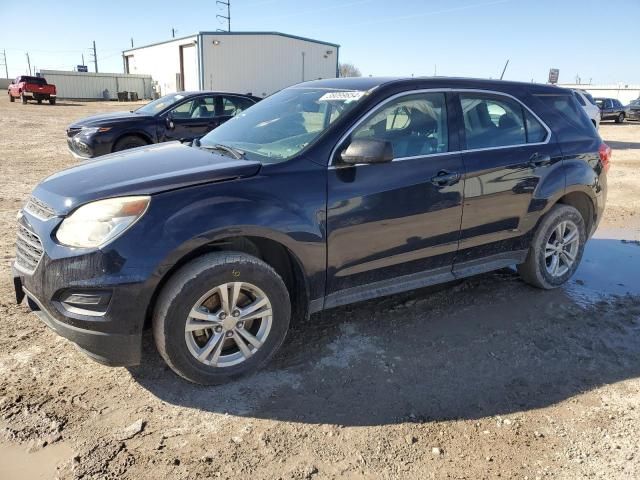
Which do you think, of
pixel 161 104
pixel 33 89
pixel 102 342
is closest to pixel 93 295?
pixel 102 342

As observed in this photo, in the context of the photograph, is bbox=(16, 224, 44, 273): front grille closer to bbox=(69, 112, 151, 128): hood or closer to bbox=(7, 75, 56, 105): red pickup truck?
bbox=(69, 112, 151, 128): hood

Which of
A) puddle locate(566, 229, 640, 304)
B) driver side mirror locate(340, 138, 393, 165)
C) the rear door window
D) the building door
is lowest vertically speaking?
puddle locate(566, 229, 640, 304)

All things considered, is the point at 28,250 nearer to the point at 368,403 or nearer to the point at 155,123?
the point at 368,403

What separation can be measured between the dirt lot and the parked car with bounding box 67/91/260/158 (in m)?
5.95

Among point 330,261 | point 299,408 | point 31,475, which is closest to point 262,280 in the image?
point 330,261

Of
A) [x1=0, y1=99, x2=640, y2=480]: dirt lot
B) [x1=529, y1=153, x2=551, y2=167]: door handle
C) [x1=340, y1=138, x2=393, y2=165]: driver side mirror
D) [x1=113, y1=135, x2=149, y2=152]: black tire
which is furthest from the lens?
[x1=113, y1=135, x2=149, y2=152]: black tire

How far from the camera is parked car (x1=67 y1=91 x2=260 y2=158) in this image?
9664 millimetres

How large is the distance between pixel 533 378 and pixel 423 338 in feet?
2.63

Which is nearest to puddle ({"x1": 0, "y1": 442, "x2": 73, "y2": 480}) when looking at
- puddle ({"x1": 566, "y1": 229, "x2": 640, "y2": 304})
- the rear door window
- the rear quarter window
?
the rear door window

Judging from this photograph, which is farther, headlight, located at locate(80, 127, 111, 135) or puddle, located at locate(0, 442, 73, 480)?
headlight, located at locate(80, 127, 111, 135)

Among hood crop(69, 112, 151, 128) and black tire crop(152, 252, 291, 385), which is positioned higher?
hood crop(69, 112, 151, 128)

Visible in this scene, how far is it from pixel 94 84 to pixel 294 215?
5399 cm

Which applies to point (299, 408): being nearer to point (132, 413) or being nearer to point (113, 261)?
point (132, 413)

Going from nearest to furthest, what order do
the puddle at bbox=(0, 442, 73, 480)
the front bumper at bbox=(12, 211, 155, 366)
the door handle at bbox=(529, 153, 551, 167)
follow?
the puddle at bbox=(0, 442, 73, 480) → the front bumper at bbox=(12, 211, 155, 366) → the door handle at bbox=(529, 153, 551, 167)
